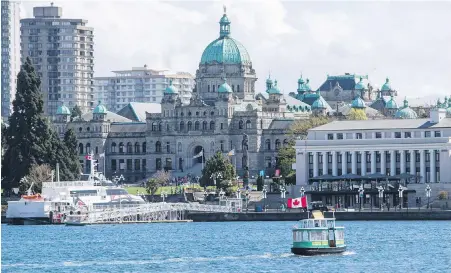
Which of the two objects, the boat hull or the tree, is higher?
the tree

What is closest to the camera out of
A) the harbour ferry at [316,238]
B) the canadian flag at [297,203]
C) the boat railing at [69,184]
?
the harbour ferry at [316,238]

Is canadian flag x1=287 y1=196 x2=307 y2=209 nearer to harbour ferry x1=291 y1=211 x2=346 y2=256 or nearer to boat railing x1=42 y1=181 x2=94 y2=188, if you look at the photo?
boat railing x1=42 y1=181 x2=94 y2=188

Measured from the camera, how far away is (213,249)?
13262 cm

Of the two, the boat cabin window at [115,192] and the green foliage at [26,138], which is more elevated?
the green foliage at [26,138]

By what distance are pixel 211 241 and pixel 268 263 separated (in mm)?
25189

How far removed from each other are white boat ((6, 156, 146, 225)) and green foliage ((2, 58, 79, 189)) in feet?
39.5

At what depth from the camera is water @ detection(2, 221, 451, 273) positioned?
115938 millimetres

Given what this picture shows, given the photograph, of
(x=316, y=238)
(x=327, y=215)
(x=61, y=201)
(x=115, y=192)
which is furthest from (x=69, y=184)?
(x=316, y=238)

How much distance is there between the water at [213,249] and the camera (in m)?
116

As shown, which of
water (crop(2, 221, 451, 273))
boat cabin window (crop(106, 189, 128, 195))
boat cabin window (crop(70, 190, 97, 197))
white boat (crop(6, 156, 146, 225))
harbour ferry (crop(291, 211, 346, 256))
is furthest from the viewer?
boat cabin window (crop(106, 189, 128, 195))

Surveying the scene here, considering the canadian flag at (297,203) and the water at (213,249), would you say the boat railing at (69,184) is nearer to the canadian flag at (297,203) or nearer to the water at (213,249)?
the water at (213,249)

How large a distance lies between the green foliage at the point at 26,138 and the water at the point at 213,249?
2683 cm

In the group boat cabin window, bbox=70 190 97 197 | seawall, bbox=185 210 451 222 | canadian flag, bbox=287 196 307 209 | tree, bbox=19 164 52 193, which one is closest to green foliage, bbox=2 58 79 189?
tree, bbox=19 164 52 193

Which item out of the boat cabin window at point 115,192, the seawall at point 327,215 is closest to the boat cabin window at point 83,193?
the boat cabin window at point 115,192
